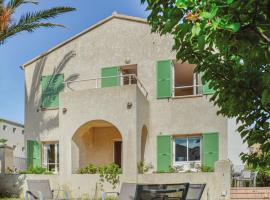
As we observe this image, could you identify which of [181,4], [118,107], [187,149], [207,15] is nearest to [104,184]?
[118,107]

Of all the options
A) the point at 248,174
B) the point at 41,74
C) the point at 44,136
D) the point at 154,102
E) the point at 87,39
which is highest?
the point at 87,39

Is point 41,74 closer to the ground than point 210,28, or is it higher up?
higher up

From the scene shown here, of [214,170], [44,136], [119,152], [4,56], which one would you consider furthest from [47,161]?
[214,170]

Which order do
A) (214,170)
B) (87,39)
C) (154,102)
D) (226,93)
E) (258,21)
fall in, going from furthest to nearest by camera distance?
(87,39)
(154,102)
(214,170)
(226,93)
(258,21)

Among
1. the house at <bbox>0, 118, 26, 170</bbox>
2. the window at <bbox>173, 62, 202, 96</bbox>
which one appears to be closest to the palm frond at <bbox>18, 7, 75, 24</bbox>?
the window at <bbox>173, 62, 202, 96</bbox>

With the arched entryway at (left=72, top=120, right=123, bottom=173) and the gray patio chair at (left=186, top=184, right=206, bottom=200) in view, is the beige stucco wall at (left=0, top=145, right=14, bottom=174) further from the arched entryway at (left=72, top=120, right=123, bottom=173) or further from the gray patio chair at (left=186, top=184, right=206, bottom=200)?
the gray patio chair at (left=186, top=184, right=206, bottom=200)

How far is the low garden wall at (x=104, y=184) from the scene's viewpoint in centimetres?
1580

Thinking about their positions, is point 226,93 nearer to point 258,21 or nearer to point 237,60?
point 237,60

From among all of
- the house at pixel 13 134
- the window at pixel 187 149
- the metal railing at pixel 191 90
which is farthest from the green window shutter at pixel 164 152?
the house at pixel 13 134

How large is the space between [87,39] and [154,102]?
4.98 metres

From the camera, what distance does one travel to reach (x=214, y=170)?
16422 mm

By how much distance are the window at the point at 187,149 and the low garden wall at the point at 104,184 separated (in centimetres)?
218

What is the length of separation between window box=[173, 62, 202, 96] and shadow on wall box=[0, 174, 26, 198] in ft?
27.2

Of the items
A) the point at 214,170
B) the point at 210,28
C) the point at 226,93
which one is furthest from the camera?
the point at 214,170
